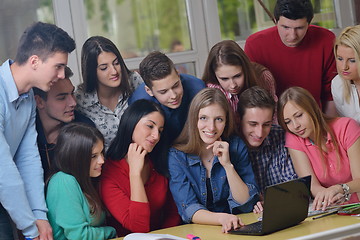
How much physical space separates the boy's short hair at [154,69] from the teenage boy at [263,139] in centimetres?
38

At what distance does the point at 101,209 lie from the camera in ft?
7.81

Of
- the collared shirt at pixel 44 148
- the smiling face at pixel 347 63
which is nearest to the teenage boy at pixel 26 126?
the collared shirt at pixel 44 148

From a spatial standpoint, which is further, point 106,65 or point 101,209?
point 106,65

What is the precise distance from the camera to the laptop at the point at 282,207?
6.21 feet

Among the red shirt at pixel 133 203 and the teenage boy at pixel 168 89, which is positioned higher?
the teenage boy at pixel 168 89

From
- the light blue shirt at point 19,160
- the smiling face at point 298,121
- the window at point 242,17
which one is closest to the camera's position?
the light blue shirt at point 19,160

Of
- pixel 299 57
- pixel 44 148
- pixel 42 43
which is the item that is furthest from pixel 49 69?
pixel 299 57

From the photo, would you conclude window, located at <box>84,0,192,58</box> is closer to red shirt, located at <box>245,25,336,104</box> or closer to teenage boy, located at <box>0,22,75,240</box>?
red shirt, located at <box>245,25,336,104</box>

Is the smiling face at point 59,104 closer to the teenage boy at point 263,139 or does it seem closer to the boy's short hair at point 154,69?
the boy's short hair at point 154,69

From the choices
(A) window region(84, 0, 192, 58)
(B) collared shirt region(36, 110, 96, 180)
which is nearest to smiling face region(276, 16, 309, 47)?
(A) window region(84, 0, 192, 58)

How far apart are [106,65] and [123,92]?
161mm

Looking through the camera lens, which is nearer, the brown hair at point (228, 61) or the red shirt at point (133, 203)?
the red shirt at point (133, 203)

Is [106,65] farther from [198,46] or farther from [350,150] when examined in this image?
[350,150]

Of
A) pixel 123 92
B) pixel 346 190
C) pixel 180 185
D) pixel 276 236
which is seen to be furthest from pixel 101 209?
pixel 346 190
